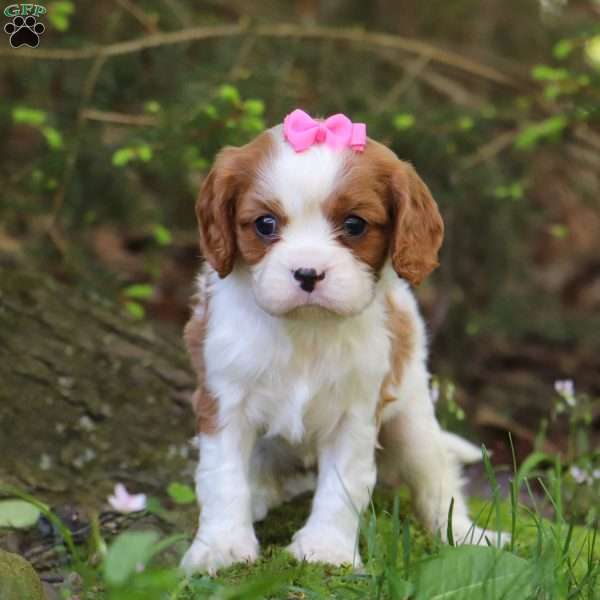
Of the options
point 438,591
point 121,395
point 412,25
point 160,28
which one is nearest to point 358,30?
point 160,28

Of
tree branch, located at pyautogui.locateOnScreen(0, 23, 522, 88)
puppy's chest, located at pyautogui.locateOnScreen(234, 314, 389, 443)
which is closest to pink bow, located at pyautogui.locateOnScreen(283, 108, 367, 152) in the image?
puppy's chest, located at pyautogui.locateOnScreen(234, 314, 389, 443)

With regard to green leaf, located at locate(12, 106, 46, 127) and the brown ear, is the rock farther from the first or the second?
green leaf, located at locate(12, 106, 46, 127)

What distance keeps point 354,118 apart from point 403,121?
0.34 meters

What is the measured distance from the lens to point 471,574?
112 inches

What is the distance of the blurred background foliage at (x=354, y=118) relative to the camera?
5082 mm

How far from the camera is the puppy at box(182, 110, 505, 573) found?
3.13m

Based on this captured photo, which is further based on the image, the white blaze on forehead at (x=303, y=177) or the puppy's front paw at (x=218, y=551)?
the puppy's front paw at (x=218, y=551)

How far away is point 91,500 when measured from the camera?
4203 millimetres

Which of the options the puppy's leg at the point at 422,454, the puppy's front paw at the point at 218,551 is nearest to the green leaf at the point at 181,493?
the puppy's front paw at the point at 218,551

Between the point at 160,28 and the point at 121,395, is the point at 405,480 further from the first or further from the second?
the point at 160,28

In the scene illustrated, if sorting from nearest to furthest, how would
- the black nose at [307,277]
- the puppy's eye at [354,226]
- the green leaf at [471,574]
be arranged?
the green leaf at [471,574] < the black nose at [307,277] < the puppy's eye at [354,226]
